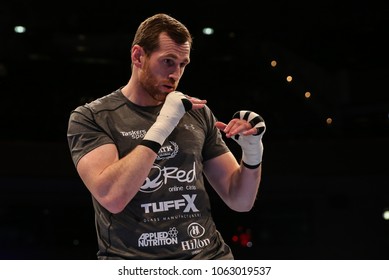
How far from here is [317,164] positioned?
8883 mm

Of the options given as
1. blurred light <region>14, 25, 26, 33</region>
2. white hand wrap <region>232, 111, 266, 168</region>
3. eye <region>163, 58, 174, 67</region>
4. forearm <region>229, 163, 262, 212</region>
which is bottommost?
forearm <region>229, 163, 262, 212</region>

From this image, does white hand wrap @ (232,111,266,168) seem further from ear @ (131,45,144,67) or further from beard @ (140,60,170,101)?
ear @ (131,45,144,67)

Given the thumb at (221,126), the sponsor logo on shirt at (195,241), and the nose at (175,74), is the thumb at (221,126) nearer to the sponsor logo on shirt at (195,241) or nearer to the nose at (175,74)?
the nose at (175,74)

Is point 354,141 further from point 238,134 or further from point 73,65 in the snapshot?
point 238,134

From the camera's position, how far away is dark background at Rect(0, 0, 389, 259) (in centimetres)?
859

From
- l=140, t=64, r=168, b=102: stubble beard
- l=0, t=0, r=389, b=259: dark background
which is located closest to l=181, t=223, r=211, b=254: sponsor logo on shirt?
l=140, t=64, r=168, b=102: stubble beard

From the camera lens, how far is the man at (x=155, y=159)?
2645 mm

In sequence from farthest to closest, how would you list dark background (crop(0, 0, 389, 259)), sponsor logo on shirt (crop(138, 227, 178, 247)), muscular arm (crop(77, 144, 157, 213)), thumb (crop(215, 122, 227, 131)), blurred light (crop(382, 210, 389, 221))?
blurred light (crop(382, 210, 389, 221))
dark background (crop(0, 0, 389, 259))
thumb (crop(215, 122, 227, 131))
sponsor logo on shirt (crop(138, 227, 178, 247))
muscular arm (crop(77, 144, 157, 213))

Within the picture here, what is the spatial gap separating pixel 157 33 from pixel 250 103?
6224 mm

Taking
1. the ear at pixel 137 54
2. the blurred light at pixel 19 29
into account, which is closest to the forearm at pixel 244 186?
the ear at pixel 137 54

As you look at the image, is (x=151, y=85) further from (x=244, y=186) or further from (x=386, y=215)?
(x=386, y=215)

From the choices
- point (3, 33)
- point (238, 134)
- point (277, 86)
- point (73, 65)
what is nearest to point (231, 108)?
point (277, 86)
